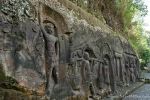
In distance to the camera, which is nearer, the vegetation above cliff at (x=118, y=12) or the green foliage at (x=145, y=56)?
the vegetation above cliff at (x=118, y=12)

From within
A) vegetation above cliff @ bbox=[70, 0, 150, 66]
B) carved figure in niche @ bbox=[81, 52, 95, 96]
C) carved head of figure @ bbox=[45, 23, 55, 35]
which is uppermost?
vegetation above cliff @ bbox=[70, 0, 150, 66]

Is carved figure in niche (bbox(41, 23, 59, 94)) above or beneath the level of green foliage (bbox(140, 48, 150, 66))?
beneath

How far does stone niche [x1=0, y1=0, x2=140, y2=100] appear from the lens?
267cm

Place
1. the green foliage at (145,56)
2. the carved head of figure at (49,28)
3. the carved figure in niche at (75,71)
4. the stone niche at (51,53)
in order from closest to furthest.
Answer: the stone niche at (51,53), the carved head of figure at (49,28), the carved figure in niche at (75,71), the green foliage at (145,56)

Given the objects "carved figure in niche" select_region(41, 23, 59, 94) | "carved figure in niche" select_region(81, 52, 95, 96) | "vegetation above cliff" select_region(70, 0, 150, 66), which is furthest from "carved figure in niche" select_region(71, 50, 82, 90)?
"vegetation above cliff" select_region(70, 0, 150, 66)

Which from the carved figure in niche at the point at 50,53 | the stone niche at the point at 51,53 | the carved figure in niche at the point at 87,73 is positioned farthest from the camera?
the carved figure in niche at the point at 87,73

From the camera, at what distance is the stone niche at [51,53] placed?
267 cm

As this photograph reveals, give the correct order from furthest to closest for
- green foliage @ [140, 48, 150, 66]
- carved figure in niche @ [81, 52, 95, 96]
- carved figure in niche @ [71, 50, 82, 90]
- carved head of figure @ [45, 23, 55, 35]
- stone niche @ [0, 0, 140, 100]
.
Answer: green foliage @ [140, 48, 150, 66], carved figure in niche @ [81, 52, 95, 96], carved figure in niche @ [71, 50, 82, 90], carved head of figure @ [45, 23, 55, 35], stone niche @ [0, 0, 140, 100]

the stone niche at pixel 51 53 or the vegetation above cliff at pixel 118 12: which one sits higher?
the vegetation above cliff at pixel 118 12

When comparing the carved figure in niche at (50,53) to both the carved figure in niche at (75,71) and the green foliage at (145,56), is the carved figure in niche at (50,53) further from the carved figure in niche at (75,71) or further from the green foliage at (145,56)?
the green foliage at (145,56)

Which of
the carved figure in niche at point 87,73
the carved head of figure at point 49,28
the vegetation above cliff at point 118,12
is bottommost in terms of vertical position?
the carved figure in niche at point 87,73

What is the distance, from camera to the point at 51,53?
337 cm

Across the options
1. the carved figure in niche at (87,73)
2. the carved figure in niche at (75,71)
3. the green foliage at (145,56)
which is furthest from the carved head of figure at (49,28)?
the green foliage at (145,56)

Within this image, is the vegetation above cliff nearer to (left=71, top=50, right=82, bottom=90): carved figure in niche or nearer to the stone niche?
the stone niche
